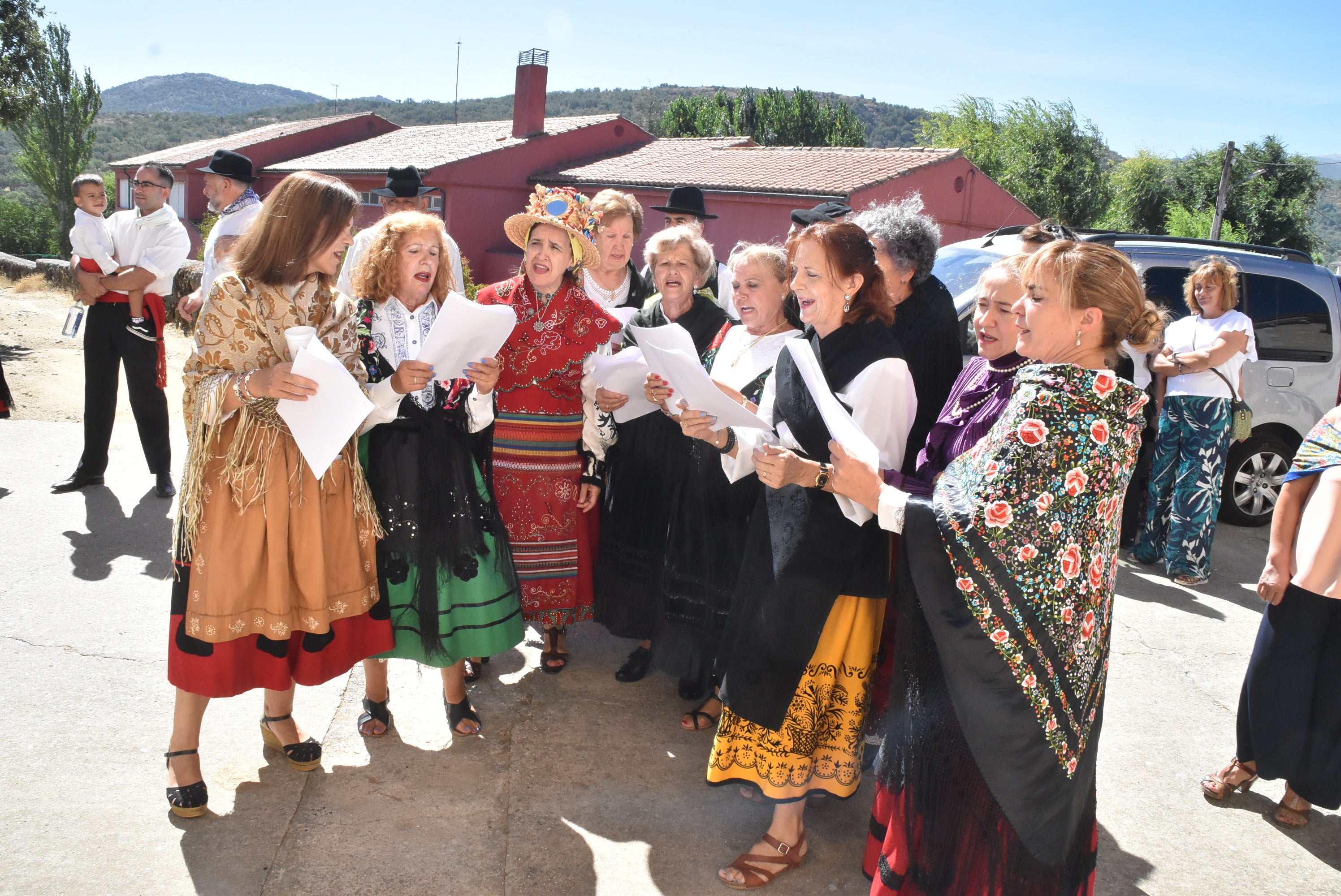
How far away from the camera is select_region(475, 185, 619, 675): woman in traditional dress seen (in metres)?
3.62

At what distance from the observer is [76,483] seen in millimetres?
5945

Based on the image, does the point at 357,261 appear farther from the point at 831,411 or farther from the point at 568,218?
the point at 831,411

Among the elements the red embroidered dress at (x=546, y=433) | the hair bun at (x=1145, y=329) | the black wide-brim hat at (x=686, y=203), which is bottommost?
the red embroidered dress at (x=546, y=433)

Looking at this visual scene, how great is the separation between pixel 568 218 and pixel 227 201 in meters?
2.52

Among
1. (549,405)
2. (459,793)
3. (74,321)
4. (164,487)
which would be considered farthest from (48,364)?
(459,793)

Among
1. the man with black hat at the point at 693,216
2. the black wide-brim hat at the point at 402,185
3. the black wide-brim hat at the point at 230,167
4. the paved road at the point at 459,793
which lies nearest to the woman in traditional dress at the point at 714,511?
the paved road at the point at 459,793

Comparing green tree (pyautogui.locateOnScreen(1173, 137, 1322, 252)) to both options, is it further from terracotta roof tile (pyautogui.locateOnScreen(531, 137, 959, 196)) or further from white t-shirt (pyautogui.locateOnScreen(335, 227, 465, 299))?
white t-shirt (pyautogui.locateOnScreen(335, 227, 465, 299))

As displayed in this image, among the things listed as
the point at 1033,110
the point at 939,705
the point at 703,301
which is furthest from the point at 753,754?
the point at 1033,110

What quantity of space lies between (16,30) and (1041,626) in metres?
19.8

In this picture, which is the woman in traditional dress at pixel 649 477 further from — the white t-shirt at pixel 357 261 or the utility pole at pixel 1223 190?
the utility pole at pixel 1223 190

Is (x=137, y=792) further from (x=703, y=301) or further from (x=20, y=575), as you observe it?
(x=703, y=301)

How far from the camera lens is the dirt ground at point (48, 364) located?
26.4 ft

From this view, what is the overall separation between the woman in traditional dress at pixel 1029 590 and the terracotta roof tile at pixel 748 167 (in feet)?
60.2

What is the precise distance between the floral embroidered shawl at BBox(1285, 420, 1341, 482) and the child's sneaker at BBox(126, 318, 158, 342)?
6.28 m
